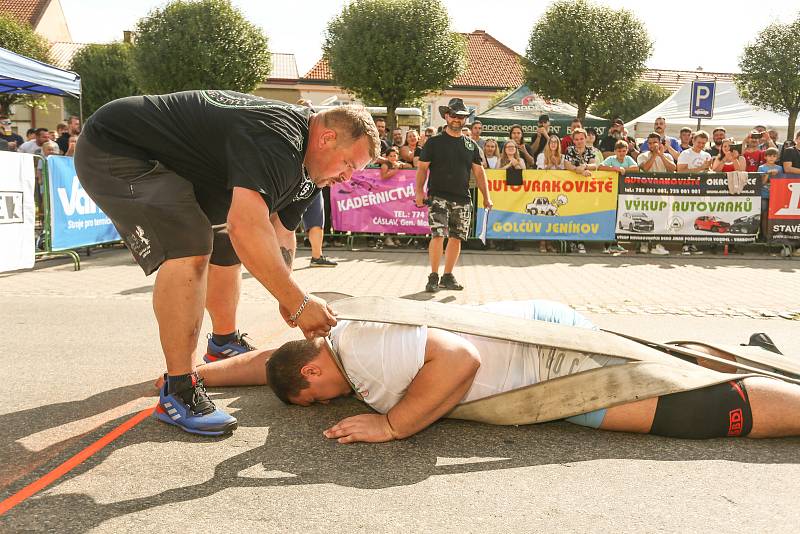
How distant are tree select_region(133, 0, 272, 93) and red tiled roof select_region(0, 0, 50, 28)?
66.3ft

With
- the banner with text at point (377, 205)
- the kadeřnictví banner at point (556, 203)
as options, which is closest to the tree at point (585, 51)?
the kadeřnictví banner at point (556, 203)

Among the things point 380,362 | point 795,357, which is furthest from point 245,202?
point 795,357

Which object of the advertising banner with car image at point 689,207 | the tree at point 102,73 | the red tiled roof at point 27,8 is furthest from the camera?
the red tiled roof at point 27,8

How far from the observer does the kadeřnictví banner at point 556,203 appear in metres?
11.2

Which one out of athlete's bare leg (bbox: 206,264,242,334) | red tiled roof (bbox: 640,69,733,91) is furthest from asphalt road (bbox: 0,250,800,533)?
red tiled roof (bbox: 640,69,733,91)

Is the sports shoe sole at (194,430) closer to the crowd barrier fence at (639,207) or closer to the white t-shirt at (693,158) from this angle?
the crowd barrier fence at (639,207)

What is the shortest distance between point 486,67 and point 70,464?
49.4 metres

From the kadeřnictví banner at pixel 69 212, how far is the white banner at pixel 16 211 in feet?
2.83

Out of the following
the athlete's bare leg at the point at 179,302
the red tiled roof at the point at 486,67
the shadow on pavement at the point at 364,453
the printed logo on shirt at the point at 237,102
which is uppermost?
the red tiled roof at the point at 486,67

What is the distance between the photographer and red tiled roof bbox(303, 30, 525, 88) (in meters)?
46.1

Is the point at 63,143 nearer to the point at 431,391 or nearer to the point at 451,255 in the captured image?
the point at 451,255

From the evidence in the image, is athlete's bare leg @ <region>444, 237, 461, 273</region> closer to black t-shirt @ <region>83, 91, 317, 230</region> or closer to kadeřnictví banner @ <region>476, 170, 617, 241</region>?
kadeřnictví banner @ <region>476, 170, 617, 241</region>

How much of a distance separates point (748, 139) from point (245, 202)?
38.4ft

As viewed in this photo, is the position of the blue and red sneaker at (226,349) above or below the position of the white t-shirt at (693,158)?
below
